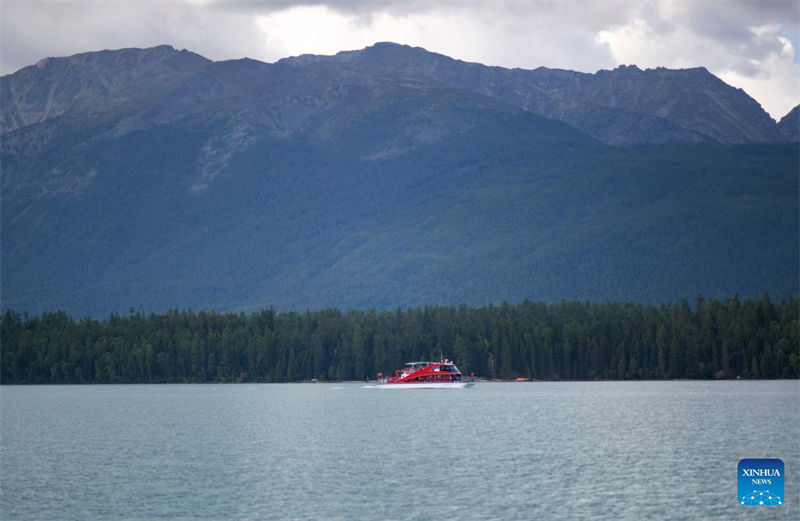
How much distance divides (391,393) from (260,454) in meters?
98.3

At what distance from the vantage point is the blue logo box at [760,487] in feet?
211

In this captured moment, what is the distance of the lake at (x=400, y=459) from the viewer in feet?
221

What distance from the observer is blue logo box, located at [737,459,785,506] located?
6444 cm

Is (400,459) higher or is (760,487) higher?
(400,459)

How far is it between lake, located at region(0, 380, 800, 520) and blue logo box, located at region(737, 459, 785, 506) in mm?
585

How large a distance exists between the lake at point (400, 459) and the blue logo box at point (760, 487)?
1.92 ft

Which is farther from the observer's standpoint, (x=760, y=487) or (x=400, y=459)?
(x=400, y=459)

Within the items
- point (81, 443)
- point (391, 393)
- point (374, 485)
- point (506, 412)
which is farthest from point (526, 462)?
point (391, 393)

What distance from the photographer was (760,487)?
6500cm

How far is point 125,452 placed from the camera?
312 ft

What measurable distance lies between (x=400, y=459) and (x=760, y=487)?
2914 centimetres

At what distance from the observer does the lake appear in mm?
67500

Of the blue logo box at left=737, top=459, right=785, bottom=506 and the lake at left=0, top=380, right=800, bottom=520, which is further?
the lake at left=0, top=380, right=800, bottom=520

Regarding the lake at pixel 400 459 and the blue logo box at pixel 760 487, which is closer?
the blue logo box at pixel 760 487
